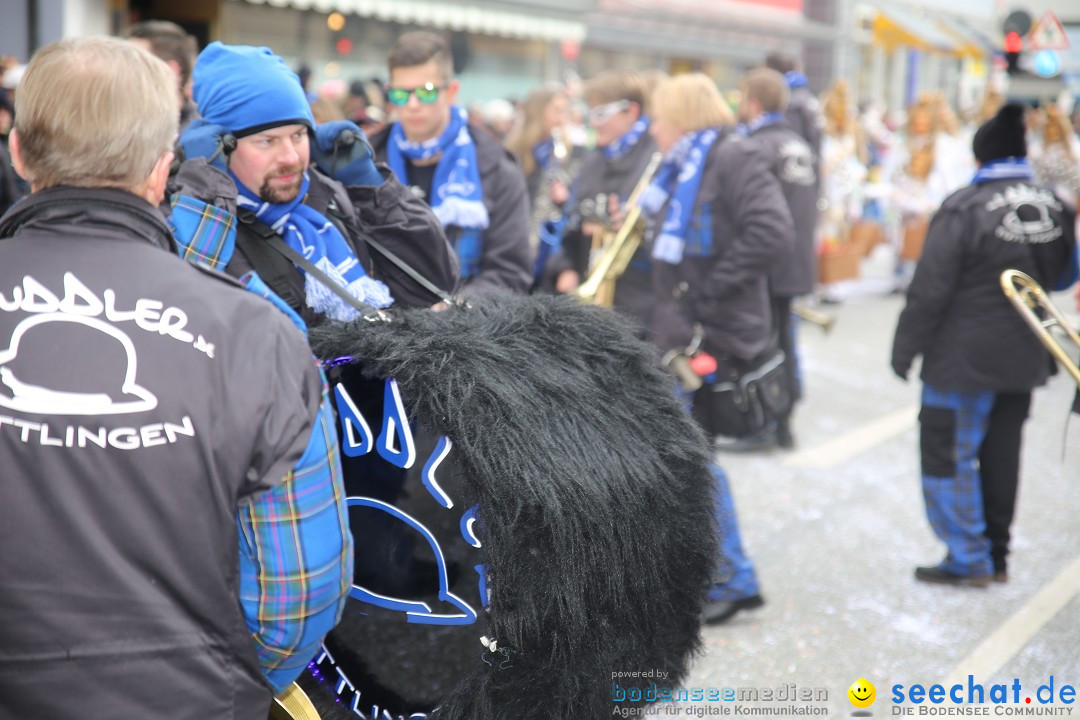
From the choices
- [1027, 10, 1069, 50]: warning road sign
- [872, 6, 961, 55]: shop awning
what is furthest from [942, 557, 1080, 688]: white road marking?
[872, 6, 961, 55]: shop awning

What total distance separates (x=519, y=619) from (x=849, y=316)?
26.9 feet

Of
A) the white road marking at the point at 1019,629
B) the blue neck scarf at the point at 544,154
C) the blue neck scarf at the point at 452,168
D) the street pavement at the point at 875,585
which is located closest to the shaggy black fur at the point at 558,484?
the street pavement at the point at 875,585

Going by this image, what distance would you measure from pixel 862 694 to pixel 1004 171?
2.03 metres

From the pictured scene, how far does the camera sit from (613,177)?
204 inches

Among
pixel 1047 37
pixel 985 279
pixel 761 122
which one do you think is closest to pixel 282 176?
pixel 985 279

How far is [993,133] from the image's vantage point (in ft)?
13.1

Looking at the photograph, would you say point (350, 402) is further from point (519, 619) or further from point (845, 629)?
point (845, 629)

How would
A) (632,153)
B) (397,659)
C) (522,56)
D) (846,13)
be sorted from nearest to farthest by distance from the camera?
(397,659)
(632,153)
(522,56)
(846,13)

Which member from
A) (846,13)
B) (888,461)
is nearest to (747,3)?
(846,13)

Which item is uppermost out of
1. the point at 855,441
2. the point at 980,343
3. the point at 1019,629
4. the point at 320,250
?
the point at 320,250

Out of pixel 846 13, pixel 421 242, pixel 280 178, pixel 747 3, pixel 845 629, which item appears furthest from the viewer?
pixel 846 13

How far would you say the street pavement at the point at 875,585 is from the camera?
3371 mm

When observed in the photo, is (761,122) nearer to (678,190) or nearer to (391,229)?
(678,190)

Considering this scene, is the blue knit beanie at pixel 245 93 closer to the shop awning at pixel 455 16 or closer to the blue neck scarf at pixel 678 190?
the blue neck scarf at pixel 678 190
